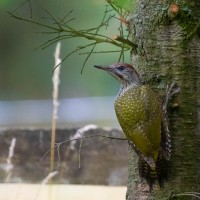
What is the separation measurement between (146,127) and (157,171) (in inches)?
5.7

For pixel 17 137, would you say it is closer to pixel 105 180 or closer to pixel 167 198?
pixel 105 180

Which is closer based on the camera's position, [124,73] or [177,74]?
[177,74]

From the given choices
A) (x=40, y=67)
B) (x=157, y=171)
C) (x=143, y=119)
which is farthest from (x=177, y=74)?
(x=40, y=67)

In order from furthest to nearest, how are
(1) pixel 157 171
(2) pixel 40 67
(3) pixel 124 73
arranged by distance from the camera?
(2) pixel 40 67, (3) pixel 124 73, (1) pixel 157 171

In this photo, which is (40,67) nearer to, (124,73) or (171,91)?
(124,73)

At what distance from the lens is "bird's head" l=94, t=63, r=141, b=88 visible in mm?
2861

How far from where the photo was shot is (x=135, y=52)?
2.89m

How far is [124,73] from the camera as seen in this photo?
294 centimetres

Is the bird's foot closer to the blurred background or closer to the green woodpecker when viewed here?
the green woodpecker

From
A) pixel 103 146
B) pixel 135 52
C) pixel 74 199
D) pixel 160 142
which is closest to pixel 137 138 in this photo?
pixel 160 142

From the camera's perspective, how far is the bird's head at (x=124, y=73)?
2861mm

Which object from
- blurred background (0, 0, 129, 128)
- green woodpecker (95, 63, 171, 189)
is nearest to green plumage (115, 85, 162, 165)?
green woodpecker (95, 63, 171, 189)

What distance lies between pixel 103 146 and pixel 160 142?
1.49 metres

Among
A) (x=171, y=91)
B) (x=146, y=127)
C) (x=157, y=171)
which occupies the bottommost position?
(x=157, y=171)
